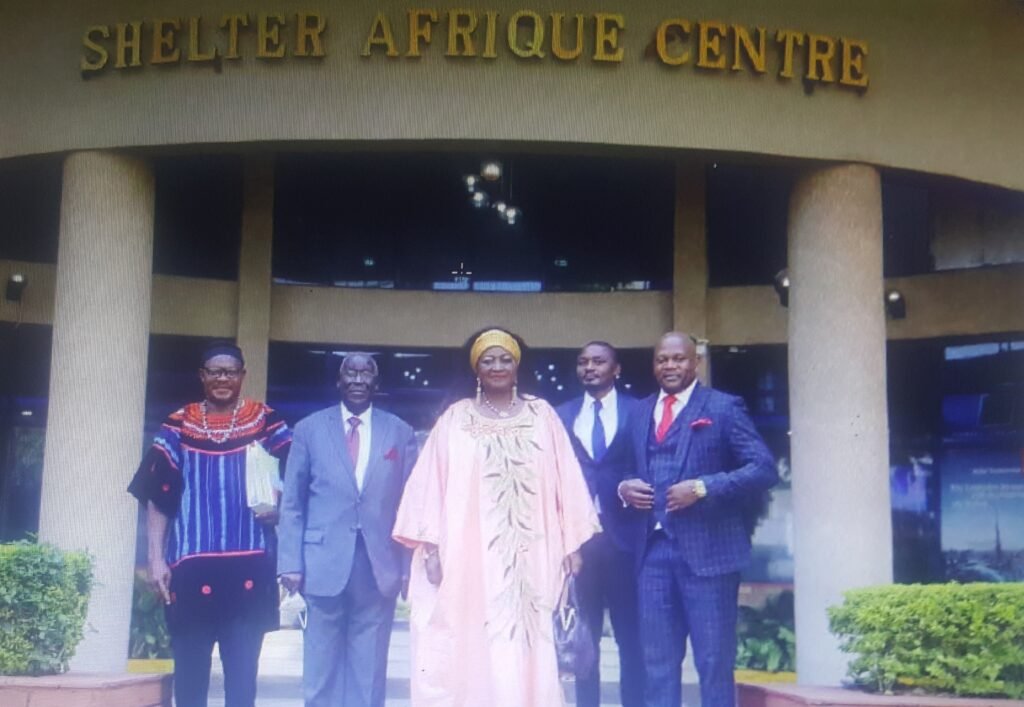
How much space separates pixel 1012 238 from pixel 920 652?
7.90m

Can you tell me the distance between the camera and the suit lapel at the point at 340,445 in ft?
20.8

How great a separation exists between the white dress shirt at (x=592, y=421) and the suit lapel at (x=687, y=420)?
680mm

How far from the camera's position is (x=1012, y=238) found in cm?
1322

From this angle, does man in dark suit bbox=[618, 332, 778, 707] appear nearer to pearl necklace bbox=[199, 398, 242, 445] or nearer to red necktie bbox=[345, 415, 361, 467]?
red necktie bbox=[345, 415, 361, 467]

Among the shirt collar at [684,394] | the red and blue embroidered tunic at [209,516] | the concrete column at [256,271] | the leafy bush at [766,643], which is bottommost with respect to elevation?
the leafy bush at [766,643]

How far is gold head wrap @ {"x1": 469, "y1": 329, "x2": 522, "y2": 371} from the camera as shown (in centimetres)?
602

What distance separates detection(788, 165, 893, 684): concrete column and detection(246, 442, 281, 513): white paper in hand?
511 cm

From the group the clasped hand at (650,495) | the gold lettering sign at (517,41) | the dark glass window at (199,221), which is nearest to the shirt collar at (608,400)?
the clasped hand at (650,495)

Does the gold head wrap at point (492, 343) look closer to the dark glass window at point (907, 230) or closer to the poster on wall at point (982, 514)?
the dark glass window at point (907, 230)

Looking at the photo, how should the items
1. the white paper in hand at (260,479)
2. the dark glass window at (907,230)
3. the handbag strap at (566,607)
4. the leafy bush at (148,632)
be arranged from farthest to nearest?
the dark glass window at (907,230), the leafy bush at (148,632), the white paper in hand at (260,479), the handbag strap at (566,607)

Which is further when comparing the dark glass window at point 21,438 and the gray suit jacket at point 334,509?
the dark glass window at point 21,438

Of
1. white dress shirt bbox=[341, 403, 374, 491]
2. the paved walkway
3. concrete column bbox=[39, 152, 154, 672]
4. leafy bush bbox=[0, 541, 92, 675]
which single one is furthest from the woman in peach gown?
concrete column bbox=[39, 152, 154, 672]

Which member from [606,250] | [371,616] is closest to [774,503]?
[606,250]

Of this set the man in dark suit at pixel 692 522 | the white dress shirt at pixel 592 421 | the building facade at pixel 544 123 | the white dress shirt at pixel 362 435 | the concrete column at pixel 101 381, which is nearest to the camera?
the man in dark suit at pixel 692 522
